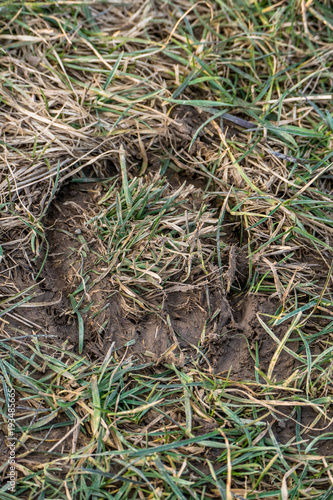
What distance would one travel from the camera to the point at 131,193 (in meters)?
2.10

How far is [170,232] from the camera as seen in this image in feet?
6.63

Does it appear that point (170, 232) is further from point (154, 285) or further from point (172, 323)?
point (172, 323)

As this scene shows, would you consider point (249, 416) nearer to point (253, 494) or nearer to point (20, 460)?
point (253, 494)

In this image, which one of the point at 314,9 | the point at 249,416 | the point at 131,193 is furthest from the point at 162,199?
the point at 314,9

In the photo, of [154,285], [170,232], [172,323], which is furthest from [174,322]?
[170,232]

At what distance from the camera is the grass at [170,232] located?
1.66m

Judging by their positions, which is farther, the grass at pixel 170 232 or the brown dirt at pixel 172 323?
the brown dirt at pixel 172 323

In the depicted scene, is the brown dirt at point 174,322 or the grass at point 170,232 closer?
the grass at point 170,232

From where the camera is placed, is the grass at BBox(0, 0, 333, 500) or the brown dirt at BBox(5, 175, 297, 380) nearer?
the grass at BBox(0, 0, 333, 500)

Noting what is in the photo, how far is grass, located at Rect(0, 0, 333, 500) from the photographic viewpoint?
5.44 feet

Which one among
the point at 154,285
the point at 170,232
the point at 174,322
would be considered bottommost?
the point at 174,322

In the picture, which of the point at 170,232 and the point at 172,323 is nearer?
the point at 172,323

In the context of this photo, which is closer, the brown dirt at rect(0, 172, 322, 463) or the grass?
the grass

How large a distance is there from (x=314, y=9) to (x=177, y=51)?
2.86 ft
